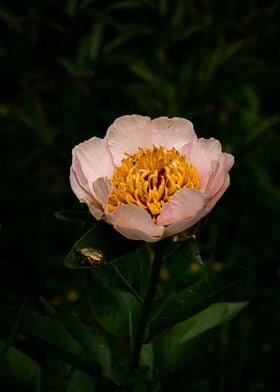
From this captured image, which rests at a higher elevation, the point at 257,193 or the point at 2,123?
the point at 2,123

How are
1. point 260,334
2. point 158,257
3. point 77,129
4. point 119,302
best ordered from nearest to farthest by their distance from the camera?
point 158,257 → point 119,302 → point 260,334 → point 77,129

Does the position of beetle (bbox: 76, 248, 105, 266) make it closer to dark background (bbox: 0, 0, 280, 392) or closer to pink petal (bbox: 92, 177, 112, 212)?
pink petal (bbox: 92, 177, 112, 212)

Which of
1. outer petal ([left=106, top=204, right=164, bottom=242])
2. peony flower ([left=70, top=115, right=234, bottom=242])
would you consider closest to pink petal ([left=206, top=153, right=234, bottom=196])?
peony flower ([left=70, top=115, right=234, bottom=242])

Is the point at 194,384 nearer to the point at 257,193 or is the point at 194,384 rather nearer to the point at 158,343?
the point at 158,343

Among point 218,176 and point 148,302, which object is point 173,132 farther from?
point 148,302

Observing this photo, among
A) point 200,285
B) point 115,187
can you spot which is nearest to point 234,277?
point 200,285

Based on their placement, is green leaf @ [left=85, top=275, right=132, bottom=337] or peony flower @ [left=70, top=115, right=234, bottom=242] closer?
peony flower @ [left=70, top=115, right=234, bottom=242]
